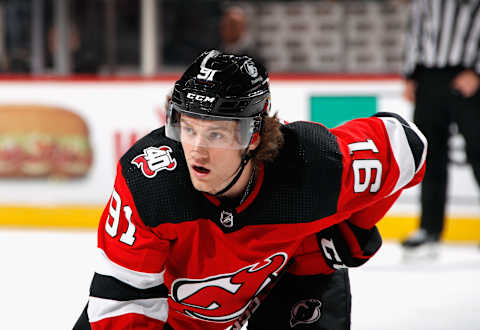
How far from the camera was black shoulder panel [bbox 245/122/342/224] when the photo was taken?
4.61 feet

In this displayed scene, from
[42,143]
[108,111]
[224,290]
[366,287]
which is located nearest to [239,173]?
[224,290]

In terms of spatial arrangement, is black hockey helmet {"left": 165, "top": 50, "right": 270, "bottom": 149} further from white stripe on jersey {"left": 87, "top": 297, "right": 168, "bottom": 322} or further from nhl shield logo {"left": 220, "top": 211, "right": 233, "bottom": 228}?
white stripe on jersey {"left": 87, "top": 297, "right": 168, "bottom": 322}

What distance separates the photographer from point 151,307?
4.52ft

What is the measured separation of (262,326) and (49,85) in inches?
118

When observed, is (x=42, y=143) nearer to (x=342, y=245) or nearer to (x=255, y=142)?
(x=342, y=245)

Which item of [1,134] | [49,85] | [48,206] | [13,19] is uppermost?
[13,19]

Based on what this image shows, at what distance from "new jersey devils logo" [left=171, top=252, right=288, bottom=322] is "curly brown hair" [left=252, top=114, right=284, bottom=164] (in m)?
0.22

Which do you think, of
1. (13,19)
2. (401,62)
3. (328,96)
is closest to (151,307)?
(328,96)

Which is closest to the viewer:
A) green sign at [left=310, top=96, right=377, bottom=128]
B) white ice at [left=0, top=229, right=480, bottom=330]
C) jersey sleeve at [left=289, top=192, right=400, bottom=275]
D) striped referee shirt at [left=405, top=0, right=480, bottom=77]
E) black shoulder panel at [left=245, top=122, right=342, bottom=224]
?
black shoulder panel at [left=245, top=122, right=342, bottom=224]

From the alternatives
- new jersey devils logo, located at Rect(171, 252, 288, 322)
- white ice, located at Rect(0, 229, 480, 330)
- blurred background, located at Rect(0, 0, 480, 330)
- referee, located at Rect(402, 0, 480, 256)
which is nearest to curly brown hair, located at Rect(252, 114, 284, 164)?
new jersey devils logo, located at Rect(171, 252, 288, 322)

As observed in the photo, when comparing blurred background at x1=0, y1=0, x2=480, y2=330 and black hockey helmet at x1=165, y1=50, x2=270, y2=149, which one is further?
blurred background at x1=0, y1=0, x2=480, y2=330

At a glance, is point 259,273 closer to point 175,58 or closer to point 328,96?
point 328,96

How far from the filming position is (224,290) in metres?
1.50

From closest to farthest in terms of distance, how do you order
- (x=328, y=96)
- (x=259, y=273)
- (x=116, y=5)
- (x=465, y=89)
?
(x=259, y=273), (x=465, y=89), (x=328, y=96), (x=116, y=5)
